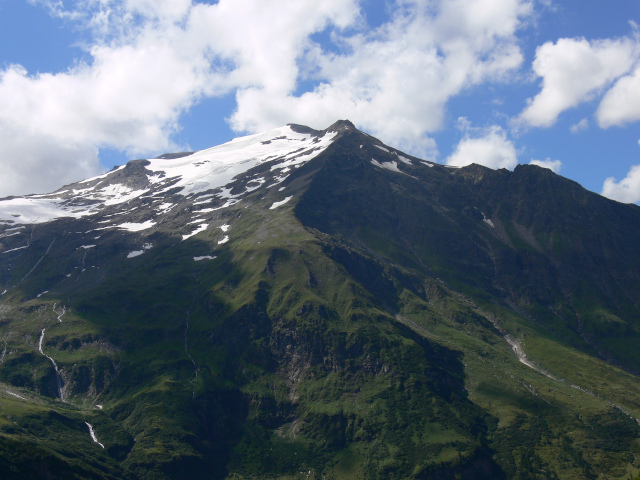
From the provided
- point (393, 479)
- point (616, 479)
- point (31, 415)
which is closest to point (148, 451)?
point (31, 415)

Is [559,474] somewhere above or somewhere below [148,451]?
below

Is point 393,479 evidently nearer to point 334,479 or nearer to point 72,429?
point 334,479

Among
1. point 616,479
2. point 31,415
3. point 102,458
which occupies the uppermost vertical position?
point 31,415

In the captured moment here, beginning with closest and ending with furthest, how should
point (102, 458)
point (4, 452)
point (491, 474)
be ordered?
point (4, 452), point (102, 458), point (491, 474)

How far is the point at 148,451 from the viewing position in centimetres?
19662

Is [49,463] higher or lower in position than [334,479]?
higher

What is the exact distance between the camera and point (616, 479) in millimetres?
190875

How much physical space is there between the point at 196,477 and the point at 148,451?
808 inches

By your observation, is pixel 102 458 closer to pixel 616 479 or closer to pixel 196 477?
pixel 196 477

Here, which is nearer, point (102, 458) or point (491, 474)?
point (102, 458)

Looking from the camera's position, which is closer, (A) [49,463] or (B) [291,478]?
(A) [49,463]

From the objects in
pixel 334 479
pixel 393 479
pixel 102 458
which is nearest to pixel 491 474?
pixel 393 479

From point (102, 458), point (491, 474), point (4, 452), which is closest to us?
point (4, 452)

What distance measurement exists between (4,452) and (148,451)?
54.2 m
